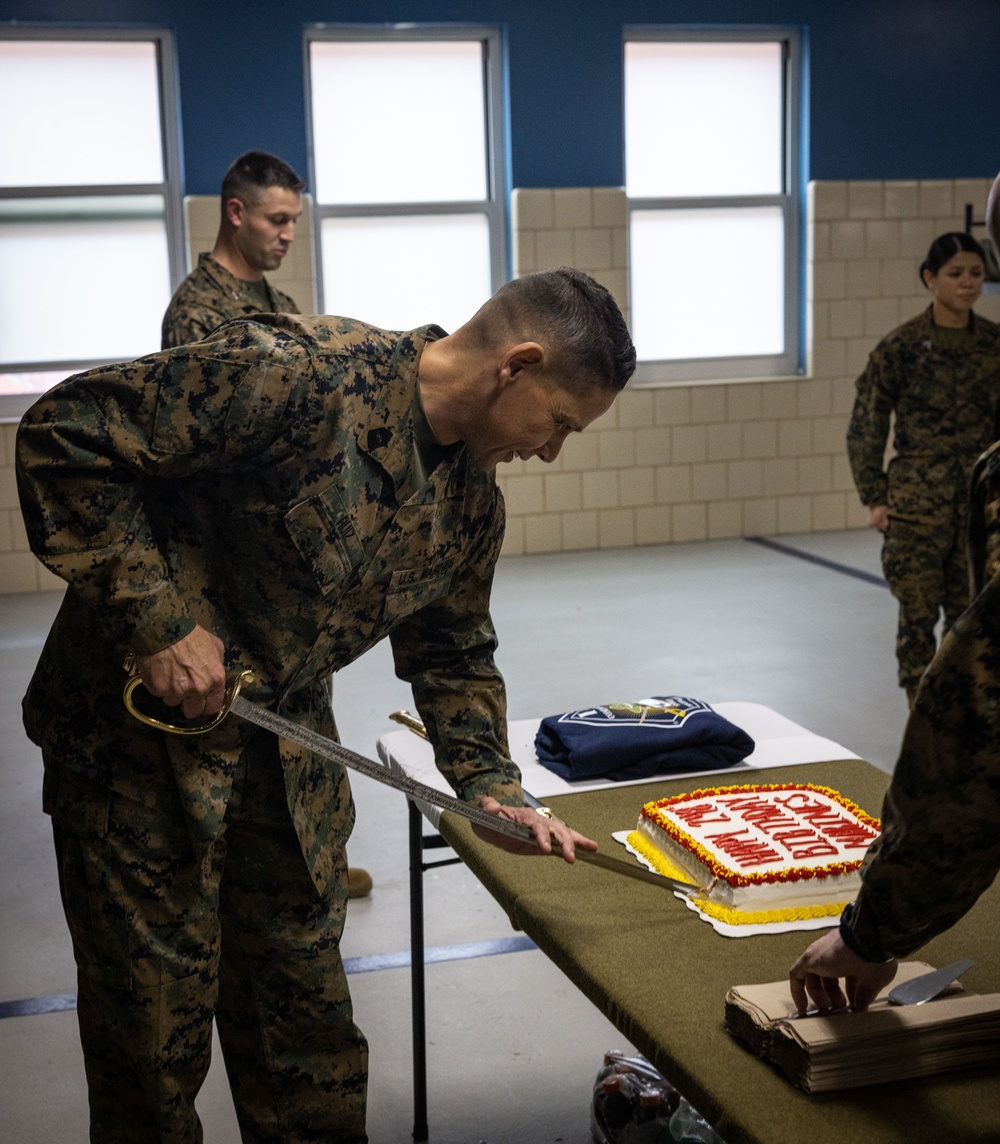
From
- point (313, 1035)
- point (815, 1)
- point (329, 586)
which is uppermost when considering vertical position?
point (815, 1)

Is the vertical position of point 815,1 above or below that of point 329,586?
above

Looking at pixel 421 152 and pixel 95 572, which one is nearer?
pixel 95 572

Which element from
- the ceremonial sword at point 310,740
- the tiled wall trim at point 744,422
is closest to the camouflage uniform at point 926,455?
the ceremonial sword at point 310,740

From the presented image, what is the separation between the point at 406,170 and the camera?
335 inches

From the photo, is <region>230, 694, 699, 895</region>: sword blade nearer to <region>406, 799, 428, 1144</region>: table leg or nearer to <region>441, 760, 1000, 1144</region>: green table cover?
<region>441, 760, 1000, 1144</region>: green table cover

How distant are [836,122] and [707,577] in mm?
3266

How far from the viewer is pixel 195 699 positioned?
1720mm

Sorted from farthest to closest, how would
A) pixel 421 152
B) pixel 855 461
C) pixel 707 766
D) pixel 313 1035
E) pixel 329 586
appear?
pixel 421 152
pixel 855 461
pixel 707 766
pixel 313 1035
pixel 329 586

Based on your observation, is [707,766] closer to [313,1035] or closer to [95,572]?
[313,1035]

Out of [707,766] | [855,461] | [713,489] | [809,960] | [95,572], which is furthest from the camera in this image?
[713,489]

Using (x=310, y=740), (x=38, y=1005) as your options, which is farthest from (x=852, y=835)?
(x=38, y=1005)

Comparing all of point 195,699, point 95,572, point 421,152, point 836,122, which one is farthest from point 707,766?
point 836,122

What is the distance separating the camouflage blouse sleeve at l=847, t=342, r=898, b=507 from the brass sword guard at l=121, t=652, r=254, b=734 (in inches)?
141

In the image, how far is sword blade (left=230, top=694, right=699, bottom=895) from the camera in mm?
1729
